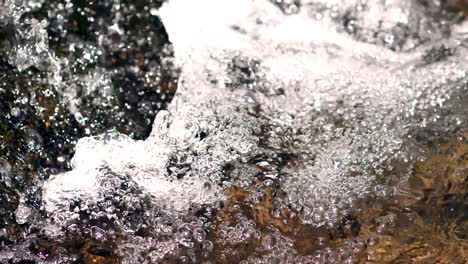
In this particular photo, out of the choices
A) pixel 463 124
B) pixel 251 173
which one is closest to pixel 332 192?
pixel 251 173

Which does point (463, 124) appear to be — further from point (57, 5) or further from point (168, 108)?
point (57, 5)

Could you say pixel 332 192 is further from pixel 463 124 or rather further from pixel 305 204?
pixel 463 124

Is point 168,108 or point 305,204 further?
point 168,108

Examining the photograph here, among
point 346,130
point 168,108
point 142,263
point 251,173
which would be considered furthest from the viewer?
point 168,108

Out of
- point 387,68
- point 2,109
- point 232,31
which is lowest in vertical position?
point 2,109

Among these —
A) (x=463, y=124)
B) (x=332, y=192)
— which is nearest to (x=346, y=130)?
(x=332, y=192)

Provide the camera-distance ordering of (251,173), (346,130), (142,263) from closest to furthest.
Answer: (142,263) < (251,173) < (346,130)

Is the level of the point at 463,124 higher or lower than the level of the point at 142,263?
higher
